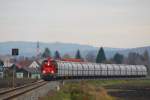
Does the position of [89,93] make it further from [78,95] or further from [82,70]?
[82,70]

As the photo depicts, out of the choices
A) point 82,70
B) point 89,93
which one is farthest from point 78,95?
point 82,70

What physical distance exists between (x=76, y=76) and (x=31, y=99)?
225ft

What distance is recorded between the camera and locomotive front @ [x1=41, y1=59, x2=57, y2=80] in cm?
8759

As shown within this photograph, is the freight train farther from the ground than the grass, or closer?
farther from the ground

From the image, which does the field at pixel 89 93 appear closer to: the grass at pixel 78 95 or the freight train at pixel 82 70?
the grass at pixel 78 95

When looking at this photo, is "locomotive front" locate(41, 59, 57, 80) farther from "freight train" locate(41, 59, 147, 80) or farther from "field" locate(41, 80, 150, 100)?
"field" locate(41, 80, 150, 100)

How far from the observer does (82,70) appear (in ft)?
359

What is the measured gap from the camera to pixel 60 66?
89938 millimetres

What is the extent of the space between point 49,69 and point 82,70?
22603mm

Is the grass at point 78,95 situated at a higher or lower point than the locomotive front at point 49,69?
lower

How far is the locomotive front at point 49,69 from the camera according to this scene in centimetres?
8759

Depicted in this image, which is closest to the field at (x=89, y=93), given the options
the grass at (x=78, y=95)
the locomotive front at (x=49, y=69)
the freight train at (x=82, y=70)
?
the grass at (x=78, y=95)

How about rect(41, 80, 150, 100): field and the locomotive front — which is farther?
the locomotive front

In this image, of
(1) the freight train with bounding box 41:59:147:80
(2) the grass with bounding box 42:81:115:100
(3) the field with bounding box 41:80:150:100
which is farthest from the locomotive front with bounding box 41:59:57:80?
(2) the grass with bounding box 42:81:115:100
